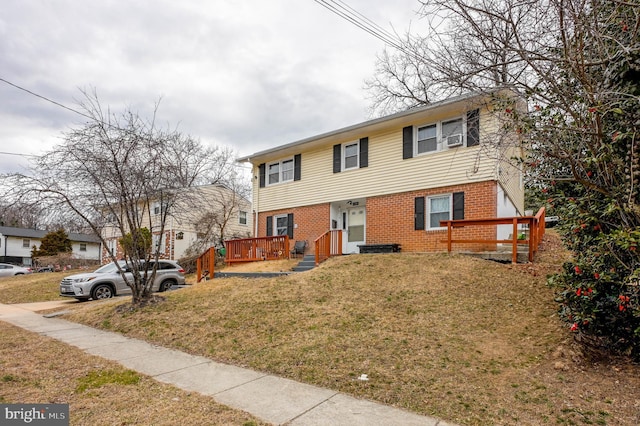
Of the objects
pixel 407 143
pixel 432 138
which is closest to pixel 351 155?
Answer: pixel 407 143

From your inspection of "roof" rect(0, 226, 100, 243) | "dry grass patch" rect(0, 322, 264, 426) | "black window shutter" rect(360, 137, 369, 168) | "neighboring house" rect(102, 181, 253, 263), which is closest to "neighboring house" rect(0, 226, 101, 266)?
"roof" rect(0, 226, 100, 243)

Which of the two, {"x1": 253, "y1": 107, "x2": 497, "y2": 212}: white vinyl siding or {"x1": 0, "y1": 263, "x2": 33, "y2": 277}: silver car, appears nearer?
{"x1": 253, "y1": 107, "x2": 497, "y2": 212}: white vinyl siding

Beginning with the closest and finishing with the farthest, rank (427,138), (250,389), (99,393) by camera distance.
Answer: (99,393) < (250,389) < (427,138)

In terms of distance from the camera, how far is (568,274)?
193 inches

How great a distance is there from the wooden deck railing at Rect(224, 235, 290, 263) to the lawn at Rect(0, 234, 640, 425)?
401 centimetres

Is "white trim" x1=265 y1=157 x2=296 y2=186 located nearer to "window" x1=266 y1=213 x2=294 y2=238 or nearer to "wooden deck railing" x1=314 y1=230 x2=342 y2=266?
"window" x1=266 y1=213 x2=294 y2=238

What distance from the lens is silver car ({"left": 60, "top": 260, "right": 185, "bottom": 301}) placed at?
1195 cm

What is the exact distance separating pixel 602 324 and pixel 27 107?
1428 centimetres

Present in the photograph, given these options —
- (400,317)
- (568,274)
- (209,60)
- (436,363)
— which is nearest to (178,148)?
(209,60)

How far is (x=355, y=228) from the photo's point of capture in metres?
13.9

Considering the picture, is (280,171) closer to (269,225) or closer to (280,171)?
(280,171)

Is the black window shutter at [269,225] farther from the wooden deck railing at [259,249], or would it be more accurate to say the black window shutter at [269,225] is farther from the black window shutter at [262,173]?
the wooden deck railing at [259,249]

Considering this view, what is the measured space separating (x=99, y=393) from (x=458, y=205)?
33.0 feet

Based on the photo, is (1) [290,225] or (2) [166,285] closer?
(2) [166,285]
